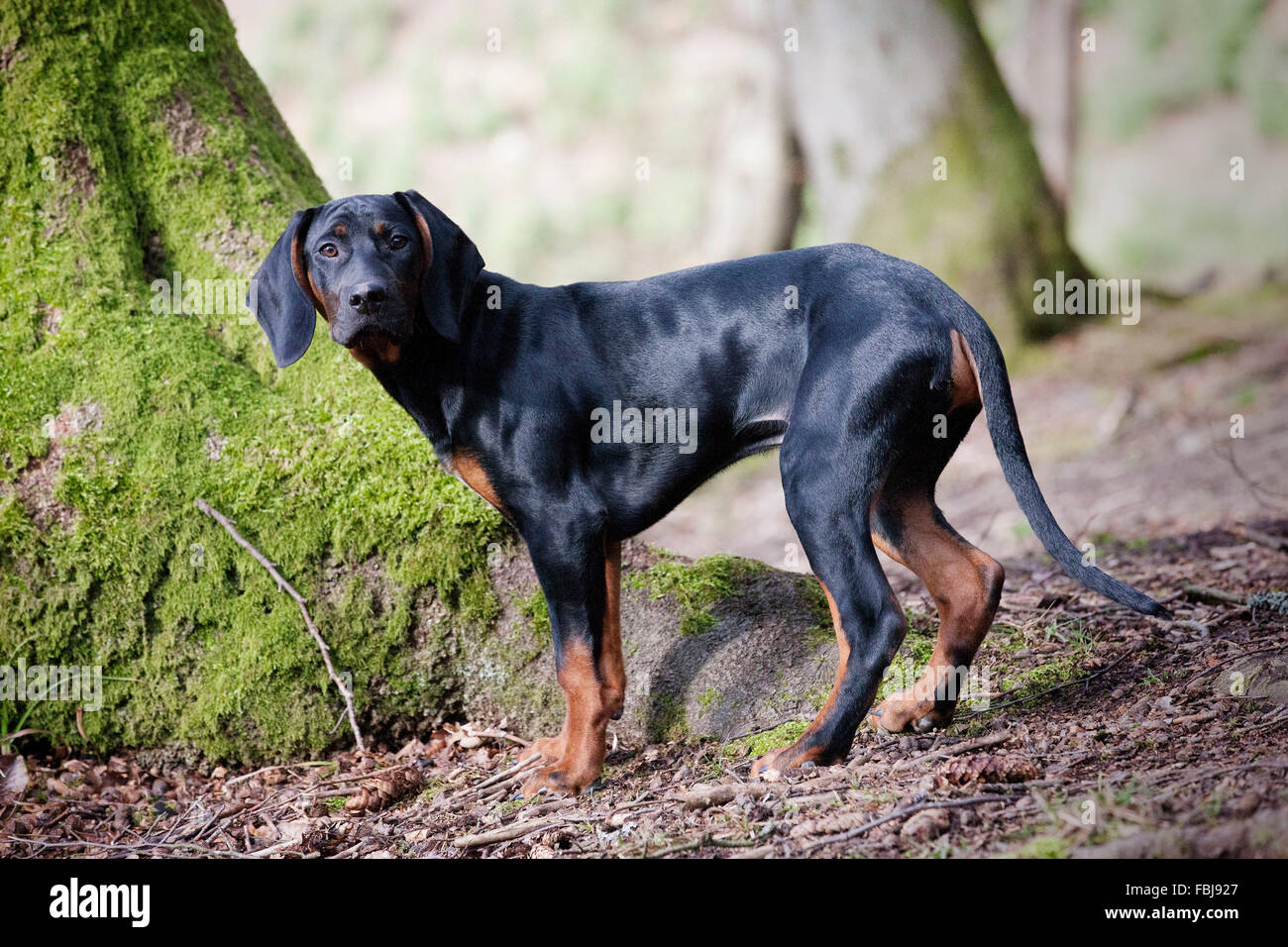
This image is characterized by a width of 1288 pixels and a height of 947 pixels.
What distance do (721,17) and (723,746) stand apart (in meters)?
18.1

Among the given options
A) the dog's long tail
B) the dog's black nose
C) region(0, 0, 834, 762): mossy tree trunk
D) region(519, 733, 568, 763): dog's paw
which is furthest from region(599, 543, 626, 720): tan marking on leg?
the dog's long tail

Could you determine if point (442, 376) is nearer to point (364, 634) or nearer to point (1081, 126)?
point (364, 634)

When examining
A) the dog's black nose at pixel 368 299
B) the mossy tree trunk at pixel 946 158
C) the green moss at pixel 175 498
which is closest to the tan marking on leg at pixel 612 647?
the green moss at pixel 175 498

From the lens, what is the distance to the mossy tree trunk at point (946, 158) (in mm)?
9633

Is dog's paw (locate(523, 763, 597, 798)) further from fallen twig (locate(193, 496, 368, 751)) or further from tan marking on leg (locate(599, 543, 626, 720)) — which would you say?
fallen twig (locate(193, 496, 368, 751))

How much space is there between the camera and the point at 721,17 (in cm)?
1962

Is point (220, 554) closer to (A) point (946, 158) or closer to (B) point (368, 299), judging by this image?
(B) point (368, 299)

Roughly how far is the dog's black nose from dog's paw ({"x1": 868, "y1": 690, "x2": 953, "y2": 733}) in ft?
7.37

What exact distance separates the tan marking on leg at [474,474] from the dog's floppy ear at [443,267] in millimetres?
423

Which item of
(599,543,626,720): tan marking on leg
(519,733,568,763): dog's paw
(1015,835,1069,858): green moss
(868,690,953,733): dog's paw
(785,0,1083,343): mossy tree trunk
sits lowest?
(1015,835,1069,858): green moss

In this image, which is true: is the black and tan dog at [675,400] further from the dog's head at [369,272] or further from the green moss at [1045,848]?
the green moss at [1045,848]

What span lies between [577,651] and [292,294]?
62.5 inches

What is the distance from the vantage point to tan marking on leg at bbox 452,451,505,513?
3.89 meters

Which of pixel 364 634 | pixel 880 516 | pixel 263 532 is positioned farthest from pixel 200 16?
pixel 880 516
